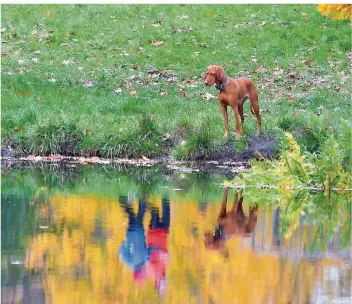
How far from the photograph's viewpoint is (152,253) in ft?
30.1

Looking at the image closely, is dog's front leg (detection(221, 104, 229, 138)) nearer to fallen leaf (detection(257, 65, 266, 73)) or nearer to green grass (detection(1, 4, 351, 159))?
green grass (detection(1, 4, 351, 159))

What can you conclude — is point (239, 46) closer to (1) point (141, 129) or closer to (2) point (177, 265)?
(1) point (141, 129)

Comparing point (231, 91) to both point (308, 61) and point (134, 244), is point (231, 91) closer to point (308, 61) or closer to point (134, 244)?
point (134, 244)

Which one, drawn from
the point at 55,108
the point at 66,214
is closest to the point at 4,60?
the point at 55,108

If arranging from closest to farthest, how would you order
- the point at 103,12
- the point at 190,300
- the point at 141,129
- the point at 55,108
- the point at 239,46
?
the point at 190,300 < the point at 141,129 < the point at 55,108 < the point at 239,46 < the point at 103,12

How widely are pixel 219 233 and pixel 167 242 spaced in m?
0.69

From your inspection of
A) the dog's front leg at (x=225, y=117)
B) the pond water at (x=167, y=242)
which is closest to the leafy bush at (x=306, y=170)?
the pond water at (x=167, y=242)

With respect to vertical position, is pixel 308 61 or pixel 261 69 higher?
pixel 308 61

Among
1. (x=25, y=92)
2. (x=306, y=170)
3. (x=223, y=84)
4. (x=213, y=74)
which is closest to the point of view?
(x=306, y=170)

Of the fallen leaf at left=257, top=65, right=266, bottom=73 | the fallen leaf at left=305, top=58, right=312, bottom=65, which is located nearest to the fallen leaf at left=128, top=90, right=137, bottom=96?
the fallen leaf at left=257, top=65, right=266, bottom=73

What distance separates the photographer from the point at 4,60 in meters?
22.8

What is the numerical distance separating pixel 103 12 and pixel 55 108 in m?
8.32

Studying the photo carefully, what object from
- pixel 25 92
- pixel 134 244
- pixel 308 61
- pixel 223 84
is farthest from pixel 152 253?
pixel 308 61

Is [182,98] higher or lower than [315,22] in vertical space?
lower
